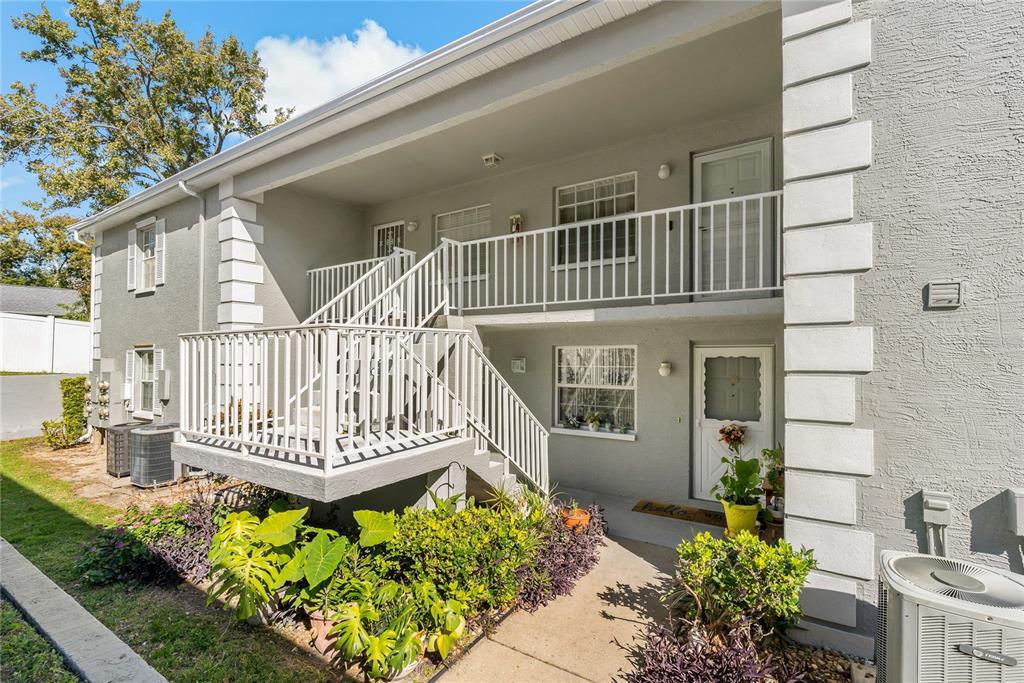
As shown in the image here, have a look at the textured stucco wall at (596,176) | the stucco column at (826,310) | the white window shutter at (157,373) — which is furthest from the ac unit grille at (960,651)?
the white window shutter at (157,373)

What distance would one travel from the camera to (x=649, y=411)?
265 inches

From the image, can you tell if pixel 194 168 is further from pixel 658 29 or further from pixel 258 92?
pixel 258 92

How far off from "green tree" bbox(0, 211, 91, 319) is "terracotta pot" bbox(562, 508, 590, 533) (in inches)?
697

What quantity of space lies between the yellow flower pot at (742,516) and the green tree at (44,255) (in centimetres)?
1922

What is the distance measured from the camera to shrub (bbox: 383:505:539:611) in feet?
12.1

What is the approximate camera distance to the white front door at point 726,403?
6035mm

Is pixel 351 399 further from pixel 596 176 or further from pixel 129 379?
pixel 129 379

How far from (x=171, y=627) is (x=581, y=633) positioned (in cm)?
329

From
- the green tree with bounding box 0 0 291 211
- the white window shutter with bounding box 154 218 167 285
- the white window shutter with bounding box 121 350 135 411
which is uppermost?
the green tree with bounding box 0 0 291 211

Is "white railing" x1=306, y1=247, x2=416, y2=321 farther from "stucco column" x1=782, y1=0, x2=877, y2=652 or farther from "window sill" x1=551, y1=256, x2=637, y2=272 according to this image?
"stucco column" x1=782, y1=0, x2=877, y2=652

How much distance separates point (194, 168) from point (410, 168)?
358 centimetres

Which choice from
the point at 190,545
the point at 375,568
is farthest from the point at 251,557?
the point at 190,545

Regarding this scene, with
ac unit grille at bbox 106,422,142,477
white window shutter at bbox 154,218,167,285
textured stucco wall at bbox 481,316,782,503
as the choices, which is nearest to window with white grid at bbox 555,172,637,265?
textured stucco wall at bbox 481,316,782,503

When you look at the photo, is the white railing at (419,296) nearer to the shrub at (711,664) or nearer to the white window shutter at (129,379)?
the shrub at (711,664)
